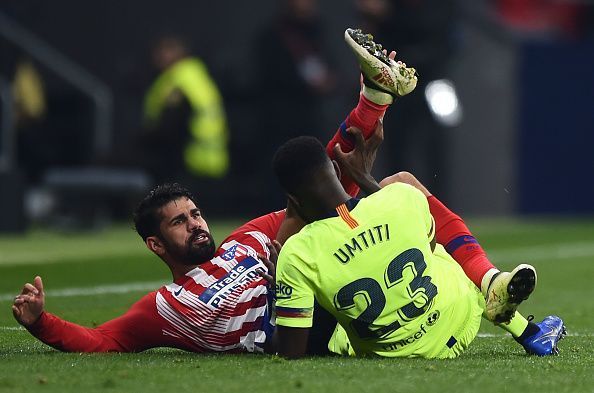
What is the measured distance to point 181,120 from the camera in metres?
16.9

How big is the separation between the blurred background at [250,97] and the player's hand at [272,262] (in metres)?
10.3

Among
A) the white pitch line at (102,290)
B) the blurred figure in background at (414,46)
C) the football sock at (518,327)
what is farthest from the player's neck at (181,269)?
the blurred figure in background at (414,46)

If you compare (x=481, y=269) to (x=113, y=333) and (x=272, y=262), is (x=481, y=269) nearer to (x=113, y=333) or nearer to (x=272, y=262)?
(x=272, y=262)

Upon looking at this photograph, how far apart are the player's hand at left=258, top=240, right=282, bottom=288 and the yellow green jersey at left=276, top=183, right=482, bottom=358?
28cm

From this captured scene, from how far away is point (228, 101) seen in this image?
59.9ft

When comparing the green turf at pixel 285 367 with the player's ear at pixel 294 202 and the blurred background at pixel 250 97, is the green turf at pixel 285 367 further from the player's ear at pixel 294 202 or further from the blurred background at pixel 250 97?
the blurred background at pixel 250 97

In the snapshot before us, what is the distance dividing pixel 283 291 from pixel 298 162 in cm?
53

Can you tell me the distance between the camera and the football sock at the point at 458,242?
6371 mm

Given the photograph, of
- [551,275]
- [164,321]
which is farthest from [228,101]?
[164,321]

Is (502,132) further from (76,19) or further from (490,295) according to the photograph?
(490,295)

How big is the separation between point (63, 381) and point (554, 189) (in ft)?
46.4

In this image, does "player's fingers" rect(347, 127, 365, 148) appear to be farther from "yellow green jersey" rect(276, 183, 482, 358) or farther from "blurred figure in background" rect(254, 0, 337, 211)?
"blurred figure in background" rect(254, 0, 337, 211)

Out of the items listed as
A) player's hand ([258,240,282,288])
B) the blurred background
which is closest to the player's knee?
player's hand ([258,240,282,288])

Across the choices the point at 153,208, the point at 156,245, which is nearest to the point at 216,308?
the point at 156,245
